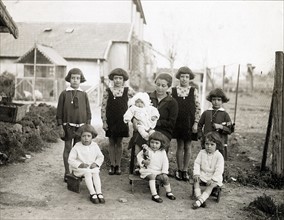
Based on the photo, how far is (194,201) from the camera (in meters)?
5.29

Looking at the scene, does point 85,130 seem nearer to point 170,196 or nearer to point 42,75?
point 170,196

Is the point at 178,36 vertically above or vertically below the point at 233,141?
above

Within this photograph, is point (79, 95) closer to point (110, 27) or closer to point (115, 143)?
point (115, 143)

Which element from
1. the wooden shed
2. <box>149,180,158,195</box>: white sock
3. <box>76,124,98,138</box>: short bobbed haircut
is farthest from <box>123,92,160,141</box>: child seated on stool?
the wooden shed

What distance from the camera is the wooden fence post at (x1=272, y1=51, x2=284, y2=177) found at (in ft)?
22.0

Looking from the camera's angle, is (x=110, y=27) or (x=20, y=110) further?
(x=110, y=27)

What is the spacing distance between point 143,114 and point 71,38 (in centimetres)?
2284

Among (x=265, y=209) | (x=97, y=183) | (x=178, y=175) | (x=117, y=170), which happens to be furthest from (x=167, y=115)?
(x=265, y=209)

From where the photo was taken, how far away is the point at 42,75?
21.8 m

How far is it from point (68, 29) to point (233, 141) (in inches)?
850

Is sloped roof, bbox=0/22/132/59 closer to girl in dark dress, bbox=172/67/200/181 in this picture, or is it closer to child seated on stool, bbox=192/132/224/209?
girl in dark dress, bbox=172/67/200/181

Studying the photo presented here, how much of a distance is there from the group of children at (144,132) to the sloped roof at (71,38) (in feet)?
61.5

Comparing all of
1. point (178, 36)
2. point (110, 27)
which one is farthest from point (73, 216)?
point (178, 36)

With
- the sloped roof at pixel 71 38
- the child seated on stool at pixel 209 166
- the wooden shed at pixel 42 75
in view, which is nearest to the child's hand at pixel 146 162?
the child seated on stool at pixel 209 166
